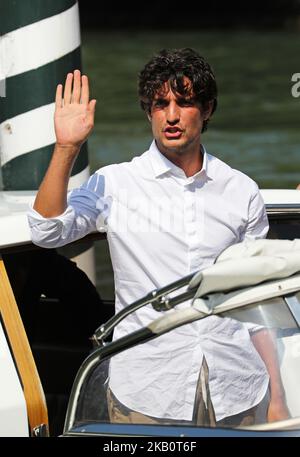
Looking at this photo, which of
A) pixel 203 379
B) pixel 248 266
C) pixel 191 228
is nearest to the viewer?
pixel 248 266

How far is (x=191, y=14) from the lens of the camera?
37.4 meters

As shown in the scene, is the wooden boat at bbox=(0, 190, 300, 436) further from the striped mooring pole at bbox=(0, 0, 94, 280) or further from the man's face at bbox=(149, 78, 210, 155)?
the striped mooring pole at bbox=(0, 0, 94, 280)

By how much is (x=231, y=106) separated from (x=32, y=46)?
40.7ft

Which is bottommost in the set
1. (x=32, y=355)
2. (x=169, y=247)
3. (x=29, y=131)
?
(x=32, y=355)

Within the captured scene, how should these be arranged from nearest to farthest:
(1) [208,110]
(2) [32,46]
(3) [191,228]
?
1. (3) [191,228]
2. (1) [208,110]
3. (2) [32,46]

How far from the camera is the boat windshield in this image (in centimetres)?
300

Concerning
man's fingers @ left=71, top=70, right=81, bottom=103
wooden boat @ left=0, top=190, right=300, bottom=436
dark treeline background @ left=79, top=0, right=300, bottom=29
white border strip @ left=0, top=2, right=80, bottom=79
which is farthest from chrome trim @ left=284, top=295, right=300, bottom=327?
dark treeline background @ left=79, top=0, right=300, bottom=29

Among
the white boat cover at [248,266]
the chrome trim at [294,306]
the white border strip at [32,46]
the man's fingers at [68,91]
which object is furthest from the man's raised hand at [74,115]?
the white border strip at [32,46]

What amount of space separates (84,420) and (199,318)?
421 mm

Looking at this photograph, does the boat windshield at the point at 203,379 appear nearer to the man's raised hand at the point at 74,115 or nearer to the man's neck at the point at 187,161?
the man's neck at the point at 187,161

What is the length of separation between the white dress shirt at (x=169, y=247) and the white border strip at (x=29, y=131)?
1990 mm

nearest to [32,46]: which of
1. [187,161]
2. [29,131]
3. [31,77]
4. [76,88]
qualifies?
[31,77]

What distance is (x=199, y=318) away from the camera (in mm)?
2818

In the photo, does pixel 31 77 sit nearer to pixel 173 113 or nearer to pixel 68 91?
pixel 68 91
